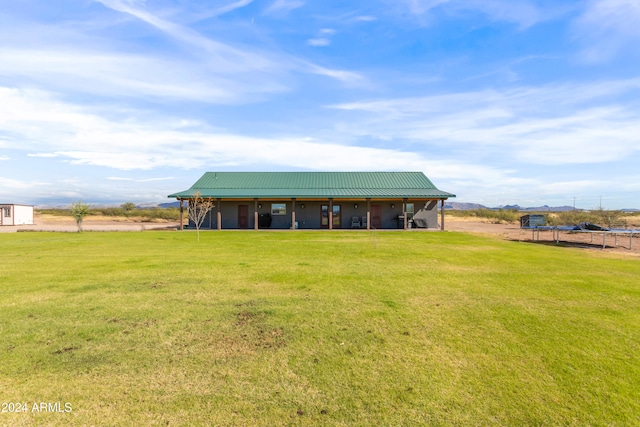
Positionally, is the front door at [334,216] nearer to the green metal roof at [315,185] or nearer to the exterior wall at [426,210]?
the green metal roof at [315,185]

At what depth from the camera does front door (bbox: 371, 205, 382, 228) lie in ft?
88.6

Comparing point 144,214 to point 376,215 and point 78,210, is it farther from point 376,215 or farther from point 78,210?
point 376,215

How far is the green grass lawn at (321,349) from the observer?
9.61 ft

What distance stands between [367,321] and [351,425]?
2.32m

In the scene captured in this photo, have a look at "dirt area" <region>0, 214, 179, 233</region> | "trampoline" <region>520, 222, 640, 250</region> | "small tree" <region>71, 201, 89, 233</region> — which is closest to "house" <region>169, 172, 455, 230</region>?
"dirt area" <region>0, 214, 179, 233</region>

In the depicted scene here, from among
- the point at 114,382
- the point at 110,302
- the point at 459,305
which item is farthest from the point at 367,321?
the point at 110,302

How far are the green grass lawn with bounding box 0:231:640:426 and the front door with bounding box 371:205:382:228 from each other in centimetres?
1885

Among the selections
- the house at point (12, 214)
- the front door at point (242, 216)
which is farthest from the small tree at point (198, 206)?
the house at point (12, 214)

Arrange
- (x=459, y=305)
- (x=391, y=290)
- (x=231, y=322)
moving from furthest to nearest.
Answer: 1. (x=391, y=290)
2. (x=459, y=305)
3. (x=231, y=322)

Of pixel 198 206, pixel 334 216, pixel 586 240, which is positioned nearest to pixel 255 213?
pixel 198 206

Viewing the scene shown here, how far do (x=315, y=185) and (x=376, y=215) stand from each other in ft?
18.4

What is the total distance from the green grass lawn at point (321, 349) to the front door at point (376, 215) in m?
18.9

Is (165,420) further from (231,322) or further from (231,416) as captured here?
(231,322)

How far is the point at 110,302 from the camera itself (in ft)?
19.4
